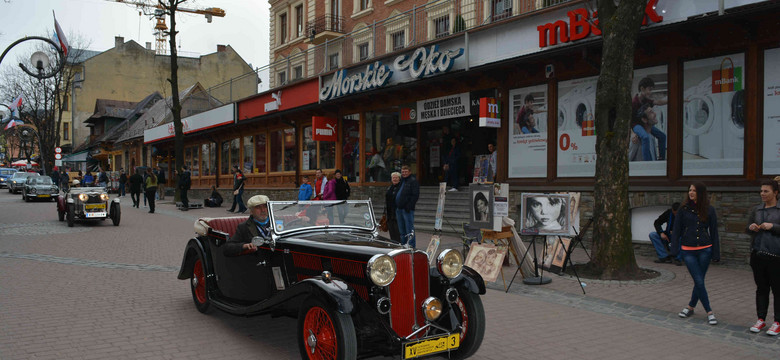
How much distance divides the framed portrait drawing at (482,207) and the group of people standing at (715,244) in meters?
2.74

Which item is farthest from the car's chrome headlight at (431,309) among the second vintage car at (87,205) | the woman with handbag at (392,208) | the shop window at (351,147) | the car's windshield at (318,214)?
the shop window at (351,147)

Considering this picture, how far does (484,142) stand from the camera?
17.5 meters

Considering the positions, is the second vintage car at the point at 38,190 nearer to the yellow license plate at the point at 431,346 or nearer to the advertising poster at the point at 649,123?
the advertising poster at the point at 649,123

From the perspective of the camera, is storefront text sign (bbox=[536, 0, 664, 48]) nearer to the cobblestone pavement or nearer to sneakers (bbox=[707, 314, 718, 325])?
the cobblestone pavement

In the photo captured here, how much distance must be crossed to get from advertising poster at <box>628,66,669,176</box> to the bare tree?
2522 millimetres

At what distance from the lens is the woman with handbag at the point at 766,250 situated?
5.45 meters

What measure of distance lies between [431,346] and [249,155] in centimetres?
2372

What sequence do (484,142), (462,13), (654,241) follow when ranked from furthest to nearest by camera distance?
(484,142), (462,13), (654,241)

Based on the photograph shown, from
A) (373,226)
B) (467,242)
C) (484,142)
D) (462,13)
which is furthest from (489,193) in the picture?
(484,142)

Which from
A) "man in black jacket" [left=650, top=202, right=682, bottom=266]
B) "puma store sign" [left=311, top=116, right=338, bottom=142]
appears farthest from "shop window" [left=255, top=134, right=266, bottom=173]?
"man in black jacket" [left=650, top=202, right=682, bottom=266]

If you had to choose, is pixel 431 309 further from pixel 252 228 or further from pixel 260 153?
pixel 260 153

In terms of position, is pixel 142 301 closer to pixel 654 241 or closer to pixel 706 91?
pixel 654 241

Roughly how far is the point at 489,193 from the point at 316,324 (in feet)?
15.9

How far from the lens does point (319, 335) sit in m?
4.30
